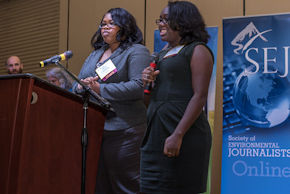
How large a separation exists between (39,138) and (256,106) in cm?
205

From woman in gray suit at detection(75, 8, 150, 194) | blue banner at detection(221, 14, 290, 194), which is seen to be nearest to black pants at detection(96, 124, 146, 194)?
woman in gray suit at detection(75, 8, 150, 194)

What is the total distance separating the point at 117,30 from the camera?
2662 millimetres

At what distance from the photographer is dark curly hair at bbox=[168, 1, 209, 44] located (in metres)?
1.82

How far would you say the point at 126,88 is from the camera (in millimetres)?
2428

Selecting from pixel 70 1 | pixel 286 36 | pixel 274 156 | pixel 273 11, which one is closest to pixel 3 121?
pixel 274 156

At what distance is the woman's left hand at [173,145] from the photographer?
1.64 metres

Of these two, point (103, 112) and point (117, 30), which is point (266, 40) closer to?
point (117, 30)

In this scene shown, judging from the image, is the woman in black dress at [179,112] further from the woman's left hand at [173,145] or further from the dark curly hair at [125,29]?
the dark curly hair at [125,29]

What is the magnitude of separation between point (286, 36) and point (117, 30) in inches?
60.4

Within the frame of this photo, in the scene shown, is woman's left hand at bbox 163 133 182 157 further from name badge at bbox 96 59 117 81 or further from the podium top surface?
name badge at bbox 96 59 117 81

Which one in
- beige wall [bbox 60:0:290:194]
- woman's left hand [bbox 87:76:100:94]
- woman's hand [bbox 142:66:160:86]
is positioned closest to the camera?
woman's hand [bbox 142:66:160:86]

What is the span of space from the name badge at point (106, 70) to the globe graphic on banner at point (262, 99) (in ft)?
4.66

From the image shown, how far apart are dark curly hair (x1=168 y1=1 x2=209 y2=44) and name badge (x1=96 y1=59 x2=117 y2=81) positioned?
2.48 ft

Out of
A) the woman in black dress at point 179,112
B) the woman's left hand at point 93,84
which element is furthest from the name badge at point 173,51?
the woman's left hand at point 93,84
